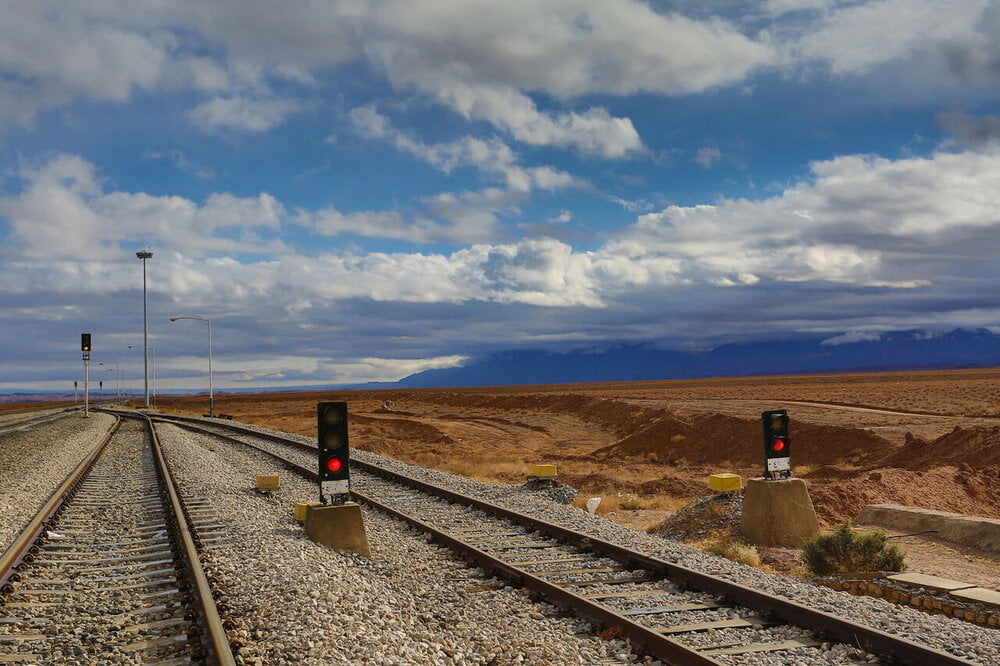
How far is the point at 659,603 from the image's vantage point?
7594 millimetres

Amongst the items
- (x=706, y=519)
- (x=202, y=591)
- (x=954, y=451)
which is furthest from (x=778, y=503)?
(x=954, y=451)

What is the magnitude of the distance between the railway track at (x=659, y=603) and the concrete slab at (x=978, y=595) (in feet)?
6.50

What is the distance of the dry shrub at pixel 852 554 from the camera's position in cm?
955

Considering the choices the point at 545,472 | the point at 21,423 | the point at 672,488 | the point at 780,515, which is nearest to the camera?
the point at 780,515

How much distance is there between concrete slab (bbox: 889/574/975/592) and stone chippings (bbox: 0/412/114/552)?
11243mm

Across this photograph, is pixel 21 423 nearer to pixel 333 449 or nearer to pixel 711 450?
pixel 711 450

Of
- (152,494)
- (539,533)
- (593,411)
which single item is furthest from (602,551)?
(593,411)

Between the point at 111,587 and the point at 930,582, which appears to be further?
the point at 111,587

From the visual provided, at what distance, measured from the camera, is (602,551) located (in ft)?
32.2

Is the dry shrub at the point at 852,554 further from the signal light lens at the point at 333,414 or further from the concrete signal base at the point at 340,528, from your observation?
the signal light lens at the point at 333,414

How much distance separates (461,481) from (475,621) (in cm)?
1122

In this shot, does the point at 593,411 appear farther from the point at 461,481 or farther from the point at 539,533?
the point at 539,533

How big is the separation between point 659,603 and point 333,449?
4486 mm

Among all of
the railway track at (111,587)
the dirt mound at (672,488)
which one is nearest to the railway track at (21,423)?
the railway track at (111,587)
